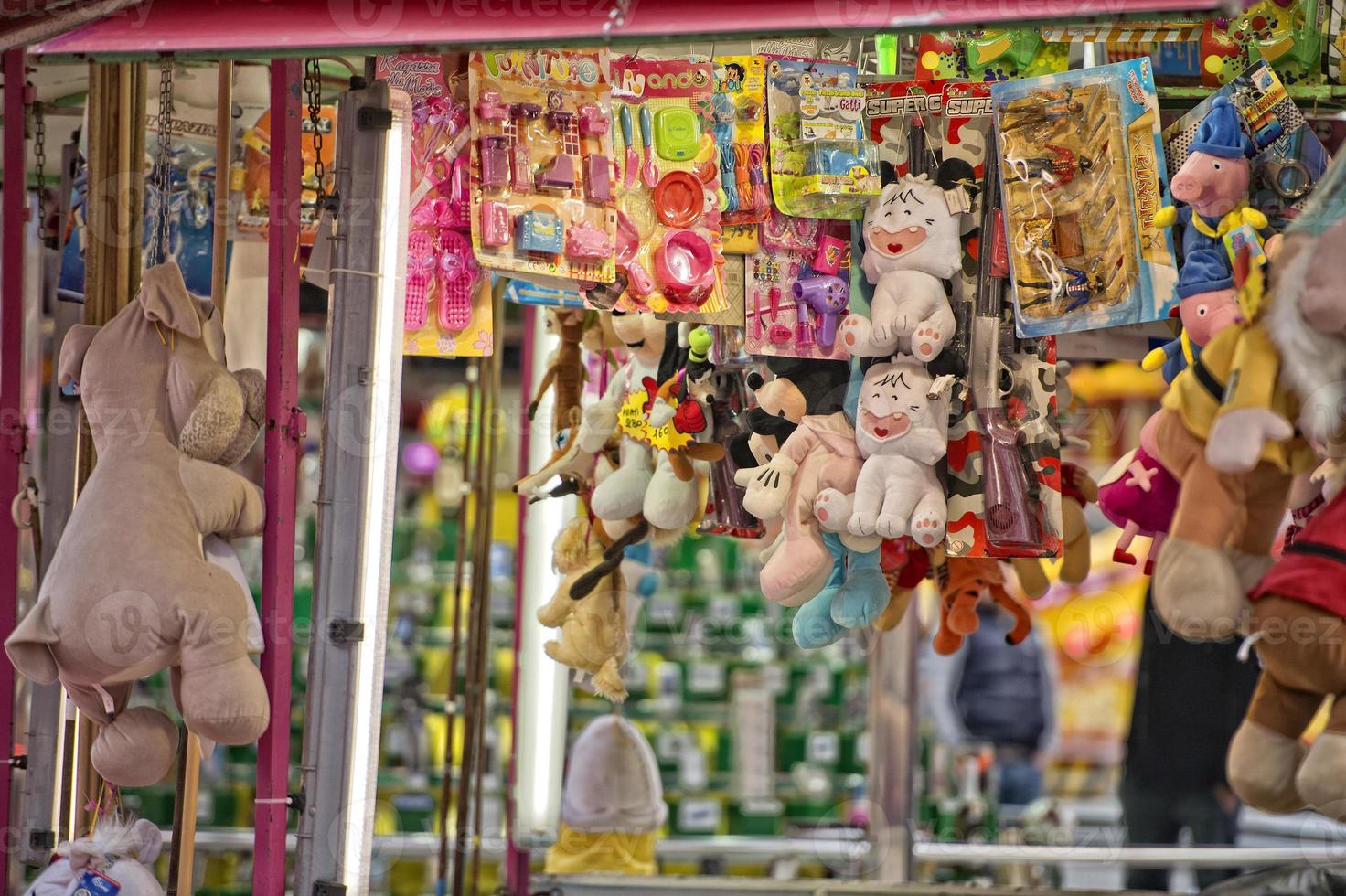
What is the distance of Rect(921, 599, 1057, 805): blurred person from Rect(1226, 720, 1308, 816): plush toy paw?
15.1 ft

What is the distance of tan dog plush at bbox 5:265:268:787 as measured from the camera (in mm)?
2133

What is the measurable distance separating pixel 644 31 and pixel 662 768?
4637 millimetres

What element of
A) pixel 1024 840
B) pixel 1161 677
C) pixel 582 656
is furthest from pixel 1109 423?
pixel 582 656

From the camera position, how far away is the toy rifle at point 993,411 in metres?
2.47

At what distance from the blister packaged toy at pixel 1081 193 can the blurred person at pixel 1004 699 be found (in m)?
4.06

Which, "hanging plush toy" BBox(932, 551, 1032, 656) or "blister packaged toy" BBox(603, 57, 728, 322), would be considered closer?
"blister packaged toy" BBox(603, 57, 728, 322)

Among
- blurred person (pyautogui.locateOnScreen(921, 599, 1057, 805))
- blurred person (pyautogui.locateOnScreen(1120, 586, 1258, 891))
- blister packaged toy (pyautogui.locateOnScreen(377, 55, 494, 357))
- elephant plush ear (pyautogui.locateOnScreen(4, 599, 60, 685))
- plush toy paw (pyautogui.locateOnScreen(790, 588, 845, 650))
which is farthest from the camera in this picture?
blurred person (pyautogui.locateOnScreen(921, 599, 1057, 805))

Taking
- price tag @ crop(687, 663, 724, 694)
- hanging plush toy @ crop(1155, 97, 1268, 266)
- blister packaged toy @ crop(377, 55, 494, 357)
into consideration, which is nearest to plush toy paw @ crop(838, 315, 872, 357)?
hanging plush toy @ crop(1155, 97, 1268, 266)

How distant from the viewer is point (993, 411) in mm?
2510

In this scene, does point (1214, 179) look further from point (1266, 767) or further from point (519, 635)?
point (519, 635)

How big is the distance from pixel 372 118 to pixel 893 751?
8.76ft

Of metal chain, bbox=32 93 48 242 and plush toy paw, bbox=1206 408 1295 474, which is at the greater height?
metal chain, bbox=32 93 48 242

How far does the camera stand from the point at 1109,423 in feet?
19.5

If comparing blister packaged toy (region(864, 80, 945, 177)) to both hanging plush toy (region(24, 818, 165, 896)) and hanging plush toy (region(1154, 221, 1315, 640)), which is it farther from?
hanging plush toy (region(24, 818, 165, 896))
